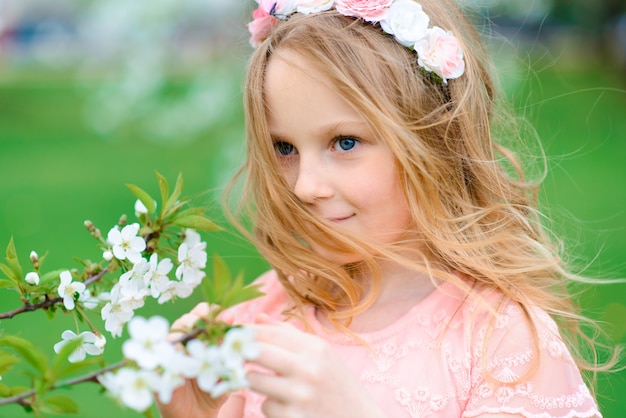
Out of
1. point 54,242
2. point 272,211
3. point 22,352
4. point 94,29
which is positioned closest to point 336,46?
point 272,211

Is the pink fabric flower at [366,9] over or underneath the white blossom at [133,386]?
over

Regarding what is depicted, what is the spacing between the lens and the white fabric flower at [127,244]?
142cm

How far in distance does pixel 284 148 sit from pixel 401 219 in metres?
0.31

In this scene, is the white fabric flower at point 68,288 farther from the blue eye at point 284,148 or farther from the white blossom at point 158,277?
the blue eye at point 284,148

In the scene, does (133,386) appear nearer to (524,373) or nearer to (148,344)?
(148,344)

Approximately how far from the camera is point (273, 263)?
2146 millimetres

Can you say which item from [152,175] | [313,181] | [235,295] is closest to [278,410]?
[235,295]

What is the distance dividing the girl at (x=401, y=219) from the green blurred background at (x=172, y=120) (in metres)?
0.33

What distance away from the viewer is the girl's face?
1.89m

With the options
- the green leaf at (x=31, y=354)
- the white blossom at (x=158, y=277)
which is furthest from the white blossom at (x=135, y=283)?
the green leaf at (x=31, y=354)

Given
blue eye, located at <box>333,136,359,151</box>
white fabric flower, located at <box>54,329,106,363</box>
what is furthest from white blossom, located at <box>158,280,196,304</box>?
blue eye, located at <box>333,136,359,151</box>

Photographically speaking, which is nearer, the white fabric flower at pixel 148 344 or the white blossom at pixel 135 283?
the white fabric flower at pixel 148 344

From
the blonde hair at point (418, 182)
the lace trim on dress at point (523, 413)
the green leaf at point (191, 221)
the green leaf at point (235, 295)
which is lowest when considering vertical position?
the lace trim on dress at point (523, 413)

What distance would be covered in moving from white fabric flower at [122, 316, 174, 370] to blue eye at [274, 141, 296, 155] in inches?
38.1
